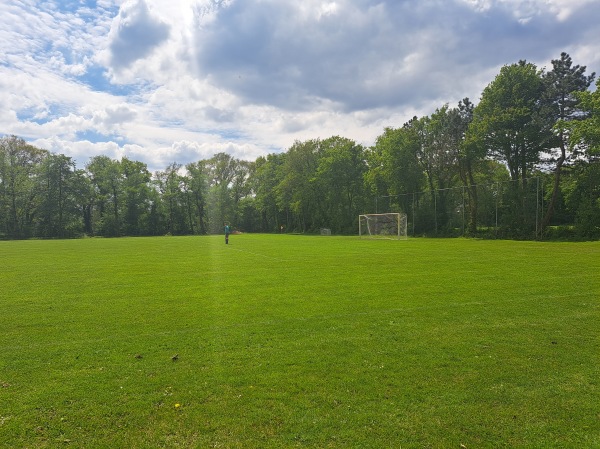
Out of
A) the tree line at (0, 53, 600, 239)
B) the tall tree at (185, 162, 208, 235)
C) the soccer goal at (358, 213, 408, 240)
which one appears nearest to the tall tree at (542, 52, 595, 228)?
the tree line at (0, 53, 600, 239)

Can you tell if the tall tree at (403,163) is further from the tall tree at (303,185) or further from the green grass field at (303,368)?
the green grass field at (303,368)

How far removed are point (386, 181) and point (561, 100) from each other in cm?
2482

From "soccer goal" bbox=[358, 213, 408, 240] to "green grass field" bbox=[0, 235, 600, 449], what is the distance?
33502mm

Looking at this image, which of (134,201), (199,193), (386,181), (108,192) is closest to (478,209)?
(386,181)

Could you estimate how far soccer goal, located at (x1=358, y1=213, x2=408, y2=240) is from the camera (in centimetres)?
4447

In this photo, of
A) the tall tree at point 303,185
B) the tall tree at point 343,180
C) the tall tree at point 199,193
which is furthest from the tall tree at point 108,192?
the tall tree at point 343,180

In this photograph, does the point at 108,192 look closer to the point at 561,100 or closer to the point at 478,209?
the point at 478,209

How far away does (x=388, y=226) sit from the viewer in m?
45.9

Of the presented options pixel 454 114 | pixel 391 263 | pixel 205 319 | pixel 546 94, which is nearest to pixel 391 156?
pixel 454 114

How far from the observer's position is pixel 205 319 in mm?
8086

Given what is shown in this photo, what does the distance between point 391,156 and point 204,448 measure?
5566cm

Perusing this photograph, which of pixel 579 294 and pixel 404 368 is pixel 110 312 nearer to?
pixel 404 368

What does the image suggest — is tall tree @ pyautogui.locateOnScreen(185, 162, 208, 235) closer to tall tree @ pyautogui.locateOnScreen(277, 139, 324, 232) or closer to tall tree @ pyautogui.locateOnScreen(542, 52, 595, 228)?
tall tree @ pyautogui.locateOnScreen(277, 139, 324, 232)

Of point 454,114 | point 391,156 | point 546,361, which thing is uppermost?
point 454,114
